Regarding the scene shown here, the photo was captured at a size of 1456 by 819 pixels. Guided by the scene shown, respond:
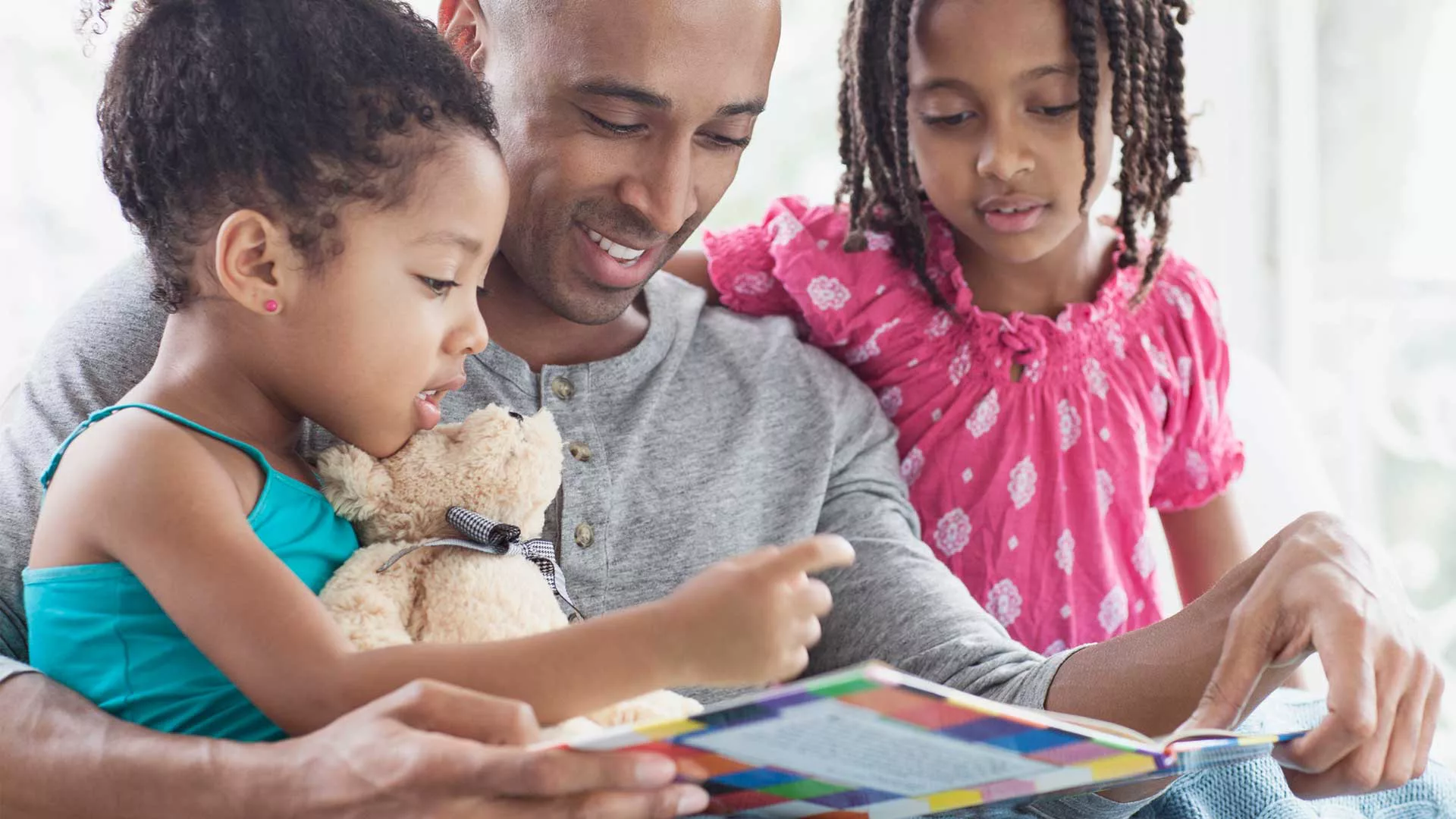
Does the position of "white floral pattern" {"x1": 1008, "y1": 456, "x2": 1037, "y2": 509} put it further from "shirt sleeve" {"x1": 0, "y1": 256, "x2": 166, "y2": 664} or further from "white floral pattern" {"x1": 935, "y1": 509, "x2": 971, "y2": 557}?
"shirt sleeve" {"x1": 0, "y1": 256, "x2": 166, "y2": 664}

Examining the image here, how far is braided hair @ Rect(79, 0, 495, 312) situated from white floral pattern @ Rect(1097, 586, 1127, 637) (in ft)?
3.51

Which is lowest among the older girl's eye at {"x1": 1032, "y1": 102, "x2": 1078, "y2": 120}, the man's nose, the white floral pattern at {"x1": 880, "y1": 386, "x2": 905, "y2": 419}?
the white floral pattern at {"x1": 880, "y1": 386, "x2": 905, "y2": 419}

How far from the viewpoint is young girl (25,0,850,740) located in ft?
3.10

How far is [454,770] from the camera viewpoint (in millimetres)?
857

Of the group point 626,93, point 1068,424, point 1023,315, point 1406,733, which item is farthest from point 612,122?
point 1406,733

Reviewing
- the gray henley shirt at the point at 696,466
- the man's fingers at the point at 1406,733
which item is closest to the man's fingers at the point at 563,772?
the gray henley shirt at the point at 696,466

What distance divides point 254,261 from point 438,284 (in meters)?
0.13

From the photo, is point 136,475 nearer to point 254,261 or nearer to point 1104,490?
point 254,261

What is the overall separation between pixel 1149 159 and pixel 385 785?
51.7 inches

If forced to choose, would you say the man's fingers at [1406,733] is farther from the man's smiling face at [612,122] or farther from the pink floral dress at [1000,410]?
the man's smiling face at [612,122]

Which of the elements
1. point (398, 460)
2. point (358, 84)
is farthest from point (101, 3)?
point (398, 460)

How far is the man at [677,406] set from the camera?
1.25m

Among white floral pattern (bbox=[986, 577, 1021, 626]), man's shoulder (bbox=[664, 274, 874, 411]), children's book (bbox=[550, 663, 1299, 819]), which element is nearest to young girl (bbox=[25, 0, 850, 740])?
children's book (bbox=[550, 663, 1299, 819])

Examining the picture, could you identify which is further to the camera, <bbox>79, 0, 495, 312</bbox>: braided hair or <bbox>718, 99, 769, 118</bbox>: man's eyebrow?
<bbox>718, 99, 769, 118</bbox>: man's eyebrow
